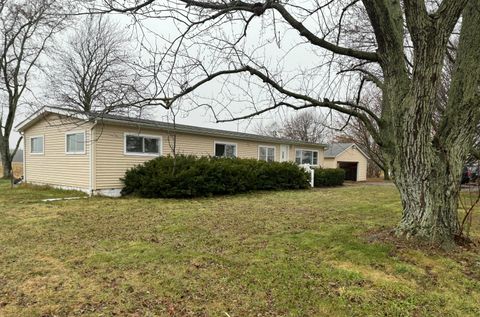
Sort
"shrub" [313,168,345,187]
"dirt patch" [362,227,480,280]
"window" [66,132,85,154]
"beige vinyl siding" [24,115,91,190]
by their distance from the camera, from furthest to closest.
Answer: "shrub" [313,168,345,187]
"window" [66,132,85,154]
"beige vinyl siding" [24,115,91,190]
"dirt patch" [362,227,480,280]

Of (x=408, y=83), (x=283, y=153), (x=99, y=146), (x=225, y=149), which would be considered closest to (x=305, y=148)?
(x=283, y=153)

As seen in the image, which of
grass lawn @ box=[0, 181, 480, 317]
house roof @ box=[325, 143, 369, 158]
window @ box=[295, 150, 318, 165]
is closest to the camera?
grass lawn @ box=[0, 181, 480, 317]

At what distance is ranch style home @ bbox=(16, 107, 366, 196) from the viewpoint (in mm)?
10664

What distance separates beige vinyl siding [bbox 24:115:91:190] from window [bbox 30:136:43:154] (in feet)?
0.50

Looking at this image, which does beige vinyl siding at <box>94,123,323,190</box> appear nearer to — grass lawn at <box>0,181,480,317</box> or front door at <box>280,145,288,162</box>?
grass lawn at <box>0,181,480,317</box>

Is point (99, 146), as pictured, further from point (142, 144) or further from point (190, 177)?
point (190, 177)

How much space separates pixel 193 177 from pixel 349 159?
724 inches

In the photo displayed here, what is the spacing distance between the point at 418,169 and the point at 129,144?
9.67 meters

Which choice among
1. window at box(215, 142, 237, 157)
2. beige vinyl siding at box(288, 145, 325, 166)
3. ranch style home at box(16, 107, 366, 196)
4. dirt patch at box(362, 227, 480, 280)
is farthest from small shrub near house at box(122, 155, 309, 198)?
beige vinyl siding at box(288, 145, 325, 166)

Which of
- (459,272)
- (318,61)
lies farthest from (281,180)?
(459,272)

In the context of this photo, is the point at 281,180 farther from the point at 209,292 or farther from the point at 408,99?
the point at 209,292

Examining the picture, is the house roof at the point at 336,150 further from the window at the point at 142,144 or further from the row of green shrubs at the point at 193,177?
the window at the point at 142,144

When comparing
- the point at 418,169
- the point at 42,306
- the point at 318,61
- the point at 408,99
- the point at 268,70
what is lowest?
the point at 42,306

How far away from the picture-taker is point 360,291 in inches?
122
